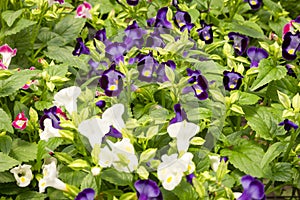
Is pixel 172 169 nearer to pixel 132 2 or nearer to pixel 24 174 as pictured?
pixel 24 174

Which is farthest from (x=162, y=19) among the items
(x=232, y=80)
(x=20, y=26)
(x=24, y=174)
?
(x=24, y=174)

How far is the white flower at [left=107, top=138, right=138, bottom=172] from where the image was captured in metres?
1.32

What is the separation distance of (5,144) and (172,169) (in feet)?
2.01

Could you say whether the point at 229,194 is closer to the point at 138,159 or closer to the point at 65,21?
the point at 138,159

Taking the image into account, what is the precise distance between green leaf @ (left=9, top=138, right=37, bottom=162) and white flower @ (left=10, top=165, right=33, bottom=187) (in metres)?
0.04

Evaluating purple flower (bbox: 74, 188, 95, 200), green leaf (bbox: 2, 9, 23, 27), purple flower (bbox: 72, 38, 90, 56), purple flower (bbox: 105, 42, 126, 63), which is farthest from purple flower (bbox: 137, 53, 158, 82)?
green leaf (bbox: 2, 9, 23, 27)

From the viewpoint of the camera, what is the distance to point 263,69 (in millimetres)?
1851

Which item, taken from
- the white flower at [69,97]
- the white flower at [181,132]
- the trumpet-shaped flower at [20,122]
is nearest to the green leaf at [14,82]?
the trumpet-shaped flower at [20,122]

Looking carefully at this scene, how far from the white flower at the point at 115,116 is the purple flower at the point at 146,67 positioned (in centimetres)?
29

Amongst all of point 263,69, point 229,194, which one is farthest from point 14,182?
point 263,69

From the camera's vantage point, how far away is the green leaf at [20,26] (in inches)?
81.7

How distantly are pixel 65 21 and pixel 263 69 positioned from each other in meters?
0.85

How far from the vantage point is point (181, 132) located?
1369mm

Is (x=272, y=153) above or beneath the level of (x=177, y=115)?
beneath
